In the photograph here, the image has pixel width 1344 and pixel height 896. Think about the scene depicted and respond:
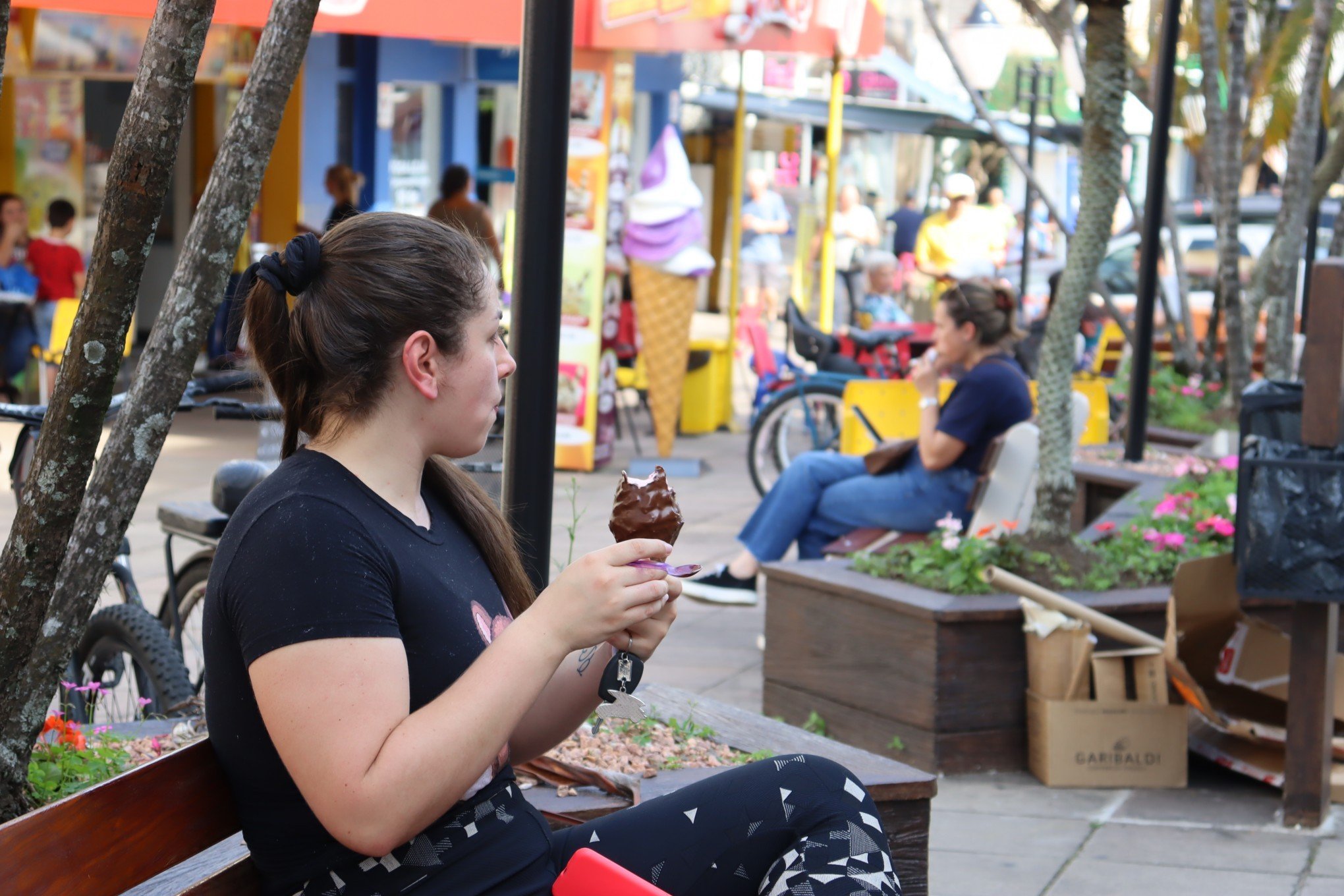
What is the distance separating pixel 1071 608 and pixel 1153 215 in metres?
2.86

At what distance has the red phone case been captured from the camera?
Answer: 1.76 meters

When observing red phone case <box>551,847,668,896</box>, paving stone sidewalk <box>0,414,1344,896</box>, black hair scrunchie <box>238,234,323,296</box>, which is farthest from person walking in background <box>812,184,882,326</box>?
red phone case <box>551,847,668,896</box>

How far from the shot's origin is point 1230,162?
7.92m

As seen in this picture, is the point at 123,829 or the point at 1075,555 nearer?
the point at 123,829

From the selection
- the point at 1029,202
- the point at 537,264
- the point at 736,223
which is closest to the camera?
the point at 537,264

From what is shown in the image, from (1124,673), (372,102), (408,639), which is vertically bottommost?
(1124,673)

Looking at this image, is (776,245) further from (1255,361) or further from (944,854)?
(944,854)

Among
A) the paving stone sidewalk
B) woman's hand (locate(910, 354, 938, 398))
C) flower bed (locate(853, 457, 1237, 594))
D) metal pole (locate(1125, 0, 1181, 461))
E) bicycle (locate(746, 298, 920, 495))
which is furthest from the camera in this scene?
bicycle (locate(746, 298, 920, 495))

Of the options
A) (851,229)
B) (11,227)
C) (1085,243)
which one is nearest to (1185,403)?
(1085,243)

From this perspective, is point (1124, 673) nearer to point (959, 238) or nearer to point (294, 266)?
point (294, 266)

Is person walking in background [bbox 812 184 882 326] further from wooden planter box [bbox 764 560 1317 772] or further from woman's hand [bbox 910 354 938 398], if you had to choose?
wooden planter box [bbox 764 560 1317 772]

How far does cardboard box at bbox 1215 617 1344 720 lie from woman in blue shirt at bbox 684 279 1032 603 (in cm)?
141

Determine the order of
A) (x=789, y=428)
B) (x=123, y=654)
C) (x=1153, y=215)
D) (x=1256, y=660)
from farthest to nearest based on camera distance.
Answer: (x=789, y=428), (x=1153, y=215), (x=1256, y=660), (x=123, y=654)

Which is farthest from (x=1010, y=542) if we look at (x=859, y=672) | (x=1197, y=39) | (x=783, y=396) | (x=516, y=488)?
(x=1197, y=39)
